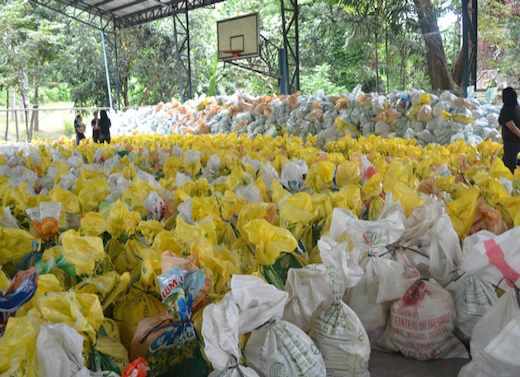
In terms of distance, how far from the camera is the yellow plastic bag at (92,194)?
188cm

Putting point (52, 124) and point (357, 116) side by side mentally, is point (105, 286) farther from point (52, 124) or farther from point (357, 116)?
point (52, 124)

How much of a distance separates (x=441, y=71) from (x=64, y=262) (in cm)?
1019

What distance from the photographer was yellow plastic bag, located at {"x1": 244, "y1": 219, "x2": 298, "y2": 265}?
1.25 m

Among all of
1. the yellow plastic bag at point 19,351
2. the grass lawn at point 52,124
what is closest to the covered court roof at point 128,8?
the grass lawn at point 52,124

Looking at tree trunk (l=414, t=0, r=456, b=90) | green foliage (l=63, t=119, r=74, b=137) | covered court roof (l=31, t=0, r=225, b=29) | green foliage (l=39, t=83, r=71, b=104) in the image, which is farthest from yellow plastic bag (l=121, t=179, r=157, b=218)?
green foliage (l=39, t=83, r=71, b=104)

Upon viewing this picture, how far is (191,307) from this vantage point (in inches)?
39.9

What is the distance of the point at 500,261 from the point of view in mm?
1253

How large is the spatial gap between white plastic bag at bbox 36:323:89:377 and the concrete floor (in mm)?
921

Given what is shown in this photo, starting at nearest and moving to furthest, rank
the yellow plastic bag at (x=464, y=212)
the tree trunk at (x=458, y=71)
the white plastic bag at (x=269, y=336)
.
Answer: the white plastic bag at (x=269, y=336), the yellow plastic bag at (x=464, y=212), the tree trunk at (x=458, y=71)

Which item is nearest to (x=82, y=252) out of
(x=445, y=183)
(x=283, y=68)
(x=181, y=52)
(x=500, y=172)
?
(x=445, y=183)

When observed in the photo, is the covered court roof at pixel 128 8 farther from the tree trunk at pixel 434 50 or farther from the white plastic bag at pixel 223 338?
the white plastic bag at pixel 223 338

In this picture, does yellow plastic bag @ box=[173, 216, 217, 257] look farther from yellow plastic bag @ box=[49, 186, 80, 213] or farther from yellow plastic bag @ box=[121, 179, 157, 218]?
yellow plastic bag @ box=[49, 186, 80, 213]

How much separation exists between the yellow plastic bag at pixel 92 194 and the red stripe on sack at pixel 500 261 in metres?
1.41

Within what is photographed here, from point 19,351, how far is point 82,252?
345 mm
